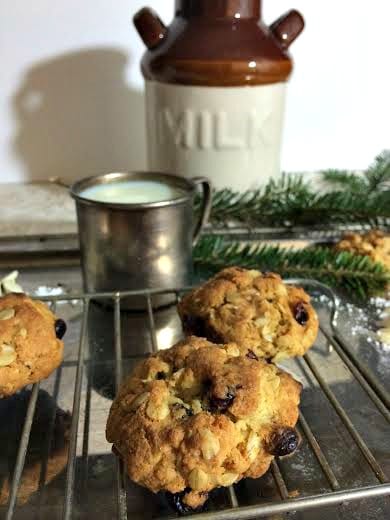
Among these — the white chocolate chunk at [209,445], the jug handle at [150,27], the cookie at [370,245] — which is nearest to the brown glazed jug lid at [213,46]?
the jug handle at [150,27]

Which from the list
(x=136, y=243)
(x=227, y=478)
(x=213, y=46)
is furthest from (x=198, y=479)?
(x=213, y=46)

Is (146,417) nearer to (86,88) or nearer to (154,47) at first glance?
(154,47)

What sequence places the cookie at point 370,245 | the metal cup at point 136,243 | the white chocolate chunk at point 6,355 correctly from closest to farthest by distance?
the white chocolate chunk at point 6,355
the metal cup at point 136,243
the cookie at point 370,245

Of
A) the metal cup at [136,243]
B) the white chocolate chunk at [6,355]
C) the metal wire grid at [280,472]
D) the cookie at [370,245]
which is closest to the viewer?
the metal wire grid at [280,472]

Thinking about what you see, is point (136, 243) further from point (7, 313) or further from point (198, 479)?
point (198, 479)

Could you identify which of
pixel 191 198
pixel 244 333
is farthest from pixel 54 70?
pixel 244 333

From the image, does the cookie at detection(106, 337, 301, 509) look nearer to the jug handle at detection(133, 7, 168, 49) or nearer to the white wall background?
the jug handle at detection(133, 7, 168, 49)

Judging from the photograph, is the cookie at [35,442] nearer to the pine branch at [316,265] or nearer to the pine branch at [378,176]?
the pine branch at [316,265]
